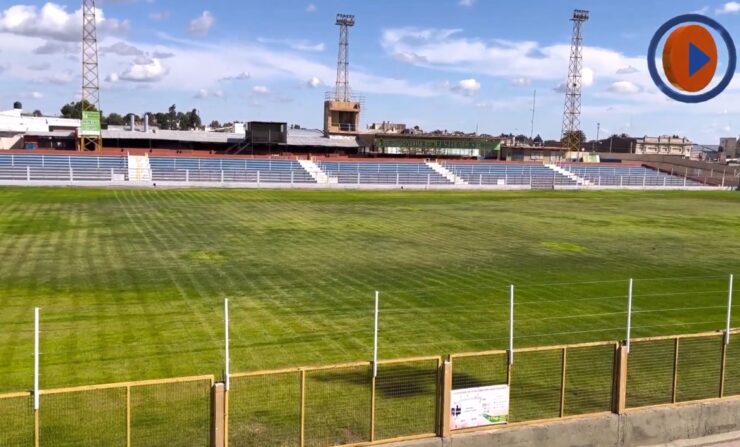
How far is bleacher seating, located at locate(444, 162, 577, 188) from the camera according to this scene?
73.8 meters

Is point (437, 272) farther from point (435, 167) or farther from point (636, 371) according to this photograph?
point (435, 167)

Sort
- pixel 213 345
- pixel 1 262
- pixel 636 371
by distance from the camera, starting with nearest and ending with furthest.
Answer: pixel 636 371, pixel 213 345, pixel 1 262

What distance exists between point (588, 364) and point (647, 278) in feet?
35.4

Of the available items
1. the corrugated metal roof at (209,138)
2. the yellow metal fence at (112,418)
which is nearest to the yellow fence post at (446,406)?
the yellow metal fence at (112,418)

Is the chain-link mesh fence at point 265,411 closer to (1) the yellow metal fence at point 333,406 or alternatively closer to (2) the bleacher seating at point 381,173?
(1) the yellow metal fence at point 333,406

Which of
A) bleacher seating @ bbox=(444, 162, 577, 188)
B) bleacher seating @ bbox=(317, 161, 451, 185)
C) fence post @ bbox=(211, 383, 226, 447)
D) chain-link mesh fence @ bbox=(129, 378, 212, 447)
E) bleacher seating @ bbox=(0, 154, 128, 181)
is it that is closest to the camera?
fence post @ bbox=(211, 383, 226, 447)

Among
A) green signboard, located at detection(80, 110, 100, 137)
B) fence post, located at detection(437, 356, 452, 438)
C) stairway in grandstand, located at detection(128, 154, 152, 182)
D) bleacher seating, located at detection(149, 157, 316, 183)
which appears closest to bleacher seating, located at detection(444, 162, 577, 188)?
bleacher seating, located at detection(149, 157, 316, 183)

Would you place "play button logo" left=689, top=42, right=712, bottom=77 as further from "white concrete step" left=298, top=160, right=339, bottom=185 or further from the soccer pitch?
"white concrete step" left=298, top=160, right=339, bottom=185

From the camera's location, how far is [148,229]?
31141mm

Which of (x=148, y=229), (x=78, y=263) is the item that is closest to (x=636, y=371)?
(x=78, y=263)

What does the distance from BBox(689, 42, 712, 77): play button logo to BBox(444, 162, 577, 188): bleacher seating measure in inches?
A: 1919

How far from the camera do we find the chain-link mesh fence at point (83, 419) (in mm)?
9555

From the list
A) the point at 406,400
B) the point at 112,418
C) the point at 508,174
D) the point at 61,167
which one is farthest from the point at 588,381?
the point at 508,174

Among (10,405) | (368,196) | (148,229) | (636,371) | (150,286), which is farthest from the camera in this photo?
(368,196)
